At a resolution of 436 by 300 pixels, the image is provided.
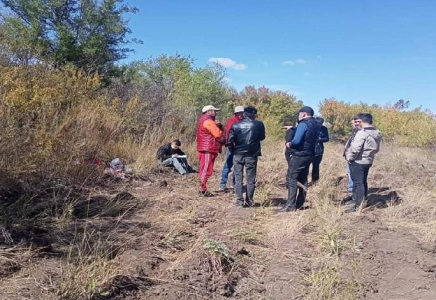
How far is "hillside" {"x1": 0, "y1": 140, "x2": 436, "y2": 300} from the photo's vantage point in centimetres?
374

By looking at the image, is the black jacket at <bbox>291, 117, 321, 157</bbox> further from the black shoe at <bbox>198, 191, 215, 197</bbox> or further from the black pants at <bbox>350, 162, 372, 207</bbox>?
the black shoe at <bbox>198, 191, 215, 197</bbox>

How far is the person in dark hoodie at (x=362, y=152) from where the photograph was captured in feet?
22.2

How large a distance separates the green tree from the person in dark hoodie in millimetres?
7711

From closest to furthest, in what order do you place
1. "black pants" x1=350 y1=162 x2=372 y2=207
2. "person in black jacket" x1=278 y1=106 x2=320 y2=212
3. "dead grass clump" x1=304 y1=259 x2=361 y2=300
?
"dead grass clump" x1=304 y1=259 x2=361 y2=300, "person in black jacket" x1=278 y1=106 x2=320 y2=212, "black pants" x1=350 y1=162 x2=372 y2=207

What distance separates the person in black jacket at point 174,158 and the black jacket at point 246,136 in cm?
301

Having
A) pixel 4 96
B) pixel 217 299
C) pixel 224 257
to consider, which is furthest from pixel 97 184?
pixel 217 299

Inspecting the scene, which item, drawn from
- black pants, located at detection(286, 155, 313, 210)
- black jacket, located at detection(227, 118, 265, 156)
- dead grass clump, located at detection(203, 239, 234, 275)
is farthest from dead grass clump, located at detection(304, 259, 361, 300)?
black jacket, located at detection(227, 118, 265, 156)

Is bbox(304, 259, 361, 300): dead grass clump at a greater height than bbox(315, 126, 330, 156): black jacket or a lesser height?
lesser

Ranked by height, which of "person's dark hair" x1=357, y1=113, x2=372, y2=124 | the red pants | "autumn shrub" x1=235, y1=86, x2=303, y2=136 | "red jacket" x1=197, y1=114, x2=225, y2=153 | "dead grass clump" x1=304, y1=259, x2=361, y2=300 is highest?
"autumn shrub" x1=235, y1=86, x2=303, y2=136

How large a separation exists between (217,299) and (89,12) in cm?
→ 1095

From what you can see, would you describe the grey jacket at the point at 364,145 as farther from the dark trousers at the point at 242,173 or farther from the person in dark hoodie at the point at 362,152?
the dark trousers at the point at 242,173

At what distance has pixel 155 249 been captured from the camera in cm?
465

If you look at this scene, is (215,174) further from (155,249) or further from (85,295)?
(85,295)

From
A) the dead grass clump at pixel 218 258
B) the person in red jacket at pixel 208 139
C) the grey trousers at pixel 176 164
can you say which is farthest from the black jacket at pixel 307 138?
the grey trousers at pixel 176 164
